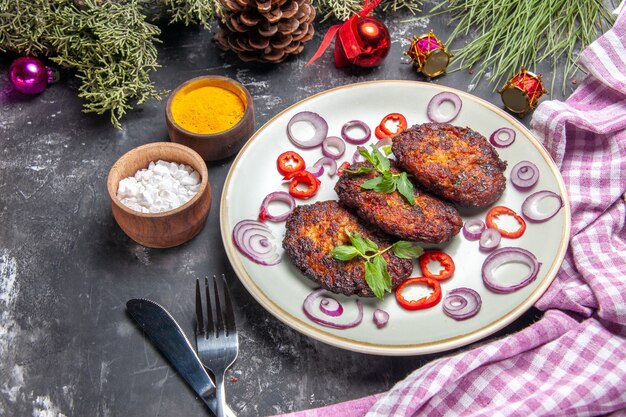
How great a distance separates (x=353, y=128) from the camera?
3.93 meters

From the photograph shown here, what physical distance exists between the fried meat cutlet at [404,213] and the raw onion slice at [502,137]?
58cm

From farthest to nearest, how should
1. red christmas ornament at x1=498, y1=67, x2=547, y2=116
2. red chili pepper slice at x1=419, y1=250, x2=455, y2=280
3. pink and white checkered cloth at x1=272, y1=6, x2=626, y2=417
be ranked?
1. red christmas ornament at x1=498, y1=67, x2=547, y2=116
2. red chili pepper slice at x1=419, y1=250, x2=455, y2=280
3. pink and white checkered cloth at x1=272, y1=6, x2=626, y2=417

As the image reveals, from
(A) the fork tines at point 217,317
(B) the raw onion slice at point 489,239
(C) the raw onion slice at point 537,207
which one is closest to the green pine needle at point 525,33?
(C) the raw onion slice at point 537,207

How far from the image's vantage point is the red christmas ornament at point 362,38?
4.16 meters

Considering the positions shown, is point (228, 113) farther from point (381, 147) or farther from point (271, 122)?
point (381, 147)

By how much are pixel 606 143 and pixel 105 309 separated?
294 cm

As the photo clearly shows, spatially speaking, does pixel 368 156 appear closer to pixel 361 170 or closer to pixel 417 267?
pixel 361 170

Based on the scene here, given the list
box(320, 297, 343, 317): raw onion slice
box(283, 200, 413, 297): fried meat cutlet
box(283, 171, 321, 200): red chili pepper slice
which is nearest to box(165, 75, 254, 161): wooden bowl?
box(283, 171, 321, 200): red chili pepper slice

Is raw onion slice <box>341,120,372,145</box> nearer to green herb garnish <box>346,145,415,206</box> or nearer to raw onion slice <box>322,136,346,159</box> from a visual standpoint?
raw onion slice <box>322,136,346,159</box>

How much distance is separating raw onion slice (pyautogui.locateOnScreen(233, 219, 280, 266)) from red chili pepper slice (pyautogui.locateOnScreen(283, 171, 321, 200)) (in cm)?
31

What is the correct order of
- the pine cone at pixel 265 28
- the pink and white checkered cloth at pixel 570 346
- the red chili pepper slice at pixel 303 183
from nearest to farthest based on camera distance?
the pink and white checkered cloth at pixel 570 346
the red chili pepper slice at pixel 303 183
the pine cone at pixel 265 28

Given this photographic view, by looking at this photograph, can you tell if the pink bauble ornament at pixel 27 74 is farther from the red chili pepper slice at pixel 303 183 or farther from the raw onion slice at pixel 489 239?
the raw onion slice at pixel 489 239

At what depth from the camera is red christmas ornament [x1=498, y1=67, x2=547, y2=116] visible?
3.95 metres

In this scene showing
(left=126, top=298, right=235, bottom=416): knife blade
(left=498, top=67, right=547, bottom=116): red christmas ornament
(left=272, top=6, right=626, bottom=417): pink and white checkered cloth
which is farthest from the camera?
(left=498, top=67, right=547, bottom=116): red christmas ornament
